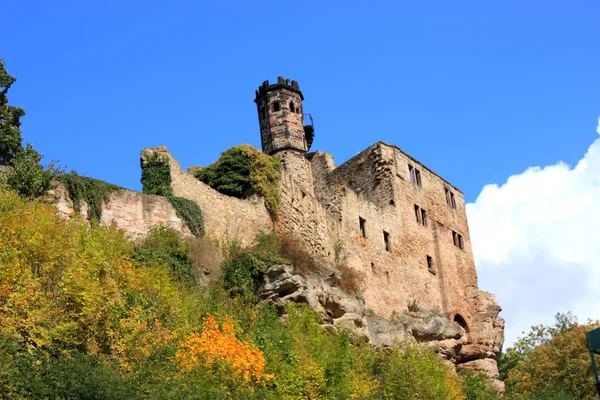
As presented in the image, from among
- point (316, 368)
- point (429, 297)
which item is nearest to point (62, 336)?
point (316, 368)

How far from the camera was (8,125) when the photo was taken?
33531 mm

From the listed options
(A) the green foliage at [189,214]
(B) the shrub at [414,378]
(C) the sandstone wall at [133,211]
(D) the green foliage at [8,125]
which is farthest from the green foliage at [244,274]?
(D) the green foliage at [8,125]

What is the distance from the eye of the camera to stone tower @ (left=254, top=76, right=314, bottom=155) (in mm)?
45812

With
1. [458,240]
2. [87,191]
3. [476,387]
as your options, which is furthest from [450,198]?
[87,191]

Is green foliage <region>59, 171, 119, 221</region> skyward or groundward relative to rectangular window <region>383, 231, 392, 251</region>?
groundward

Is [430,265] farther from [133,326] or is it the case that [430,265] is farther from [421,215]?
[133,326]

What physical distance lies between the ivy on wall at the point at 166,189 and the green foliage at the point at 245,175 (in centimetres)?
299

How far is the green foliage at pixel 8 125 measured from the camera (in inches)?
1288

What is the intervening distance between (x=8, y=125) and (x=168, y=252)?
876cm

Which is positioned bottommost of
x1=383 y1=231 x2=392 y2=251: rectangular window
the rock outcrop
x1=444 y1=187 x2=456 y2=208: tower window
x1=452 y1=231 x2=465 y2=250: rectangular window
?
the rock outcrop

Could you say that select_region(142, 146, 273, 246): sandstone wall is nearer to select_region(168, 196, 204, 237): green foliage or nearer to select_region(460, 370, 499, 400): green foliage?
select_region(168, 196, 204, 237): green foliage

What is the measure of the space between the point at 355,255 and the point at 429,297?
5521 mm

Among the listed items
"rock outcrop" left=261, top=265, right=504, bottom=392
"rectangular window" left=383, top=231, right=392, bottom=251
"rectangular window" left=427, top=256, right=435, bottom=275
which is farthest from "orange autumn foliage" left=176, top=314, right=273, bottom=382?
"rectangular window" left=427, top=256, right=435, bottom=275

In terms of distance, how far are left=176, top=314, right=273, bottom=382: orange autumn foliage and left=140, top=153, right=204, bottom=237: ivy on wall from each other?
249 inches
